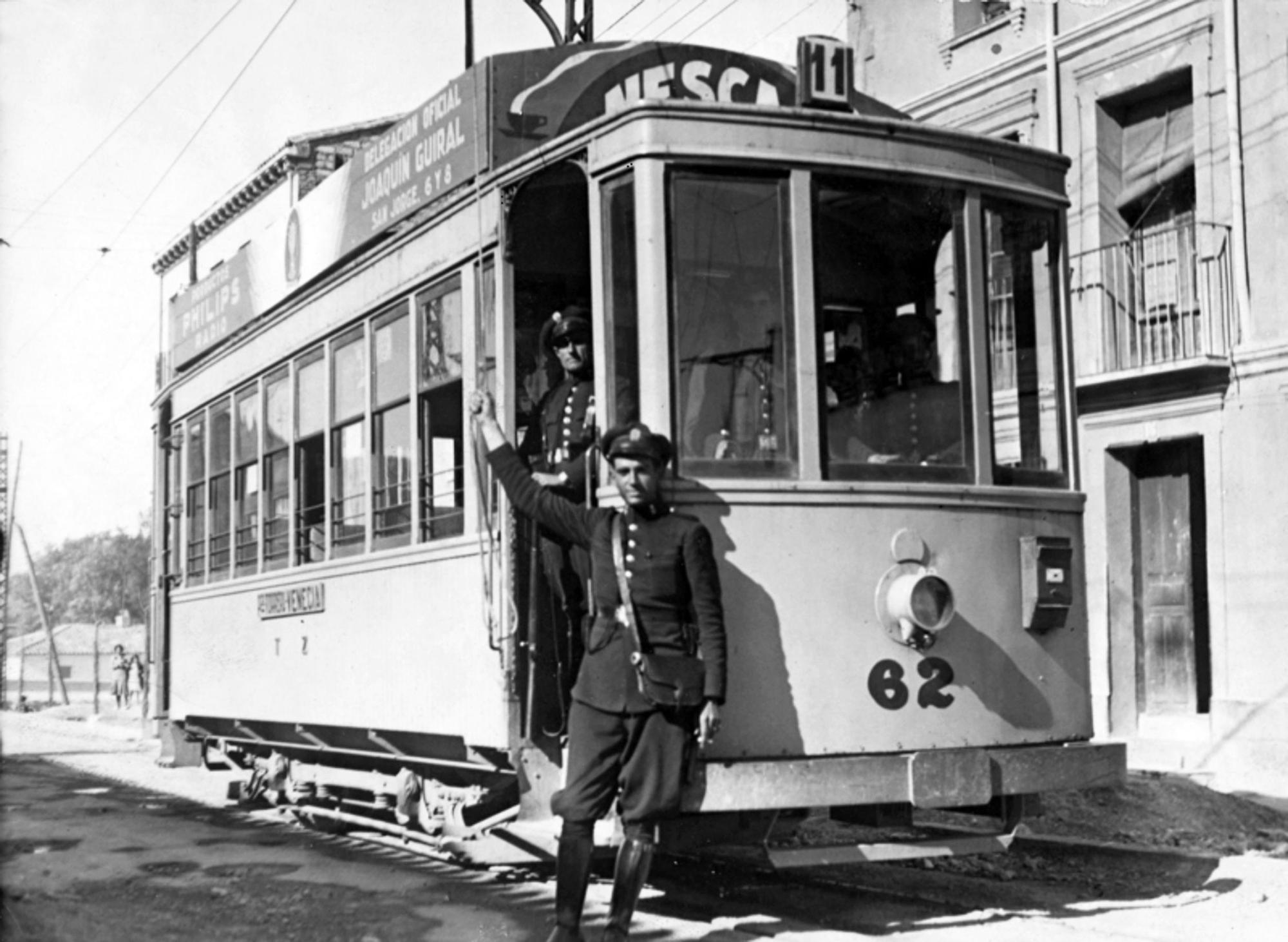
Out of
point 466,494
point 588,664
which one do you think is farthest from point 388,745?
point 588,664

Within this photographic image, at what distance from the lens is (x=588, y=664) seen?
19.2 ft

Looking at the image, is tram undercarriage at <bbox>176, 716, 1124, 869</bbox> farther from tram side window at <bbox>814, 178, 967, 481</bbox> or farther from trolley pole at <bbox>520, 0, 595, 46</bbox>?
trolley pole at <bbox>520, 0, 595, 46</bbox>

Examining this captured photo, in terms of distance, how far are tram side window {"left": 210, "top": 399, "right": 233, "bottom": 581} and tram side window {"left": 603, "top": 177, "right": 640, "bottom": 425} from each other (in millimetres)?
5480

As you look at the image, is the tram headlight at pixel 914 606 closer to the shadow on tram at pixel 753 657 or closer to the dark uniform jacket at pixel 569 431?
the shadow on tram at pixel 753 657

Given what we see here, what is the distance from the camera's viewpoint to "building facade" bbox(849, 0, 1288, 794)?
14.1 metres

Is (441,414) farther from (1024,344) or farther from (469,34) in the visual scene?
(469,34)

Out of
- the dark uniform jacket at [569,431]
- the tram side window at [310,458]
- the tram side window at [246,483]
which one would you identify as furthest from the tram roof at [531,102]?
the tram side window at [246,483]

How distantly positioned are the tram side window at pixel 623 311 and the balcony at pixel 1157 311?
9.52 m

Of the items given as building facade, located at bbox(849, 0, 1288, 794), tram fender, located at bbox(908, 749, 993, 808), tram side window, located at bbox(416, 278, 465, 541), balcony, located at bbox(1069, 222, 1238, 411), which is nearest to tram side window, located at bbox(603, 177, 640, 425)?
tram side window, located at bbox(416, 278, 465, 541)

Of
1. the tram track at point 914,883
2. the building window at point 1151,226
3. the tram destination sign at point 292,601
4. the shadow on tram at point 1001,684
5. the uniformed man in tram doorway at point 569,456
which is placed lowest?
the tram track at point 914,883

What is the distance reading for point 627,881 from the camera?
18.3 feet

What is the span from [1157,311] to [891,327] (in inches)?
389

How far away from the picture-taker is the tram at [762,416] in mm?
6027

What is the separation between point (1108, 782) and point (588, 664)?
7.42 ft
